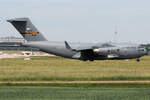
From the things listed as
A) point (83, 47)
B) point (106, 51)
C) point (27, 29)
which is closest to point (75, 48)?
A: point (83, 47)

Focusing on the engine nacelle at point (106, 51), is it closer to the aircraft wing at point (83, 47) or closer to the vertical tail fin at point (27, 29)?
the aircraft wing at point (83, 47)

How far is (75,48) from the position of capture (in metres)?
70.4

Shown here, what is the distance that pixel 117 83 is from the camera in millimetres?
33812

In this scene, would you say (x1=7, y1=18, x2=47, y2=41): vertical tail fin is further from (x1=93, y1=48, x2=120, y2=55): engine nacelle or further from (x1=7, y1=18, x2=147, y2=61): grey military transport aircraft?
(x1=93, y1=48, x2=120, y2=55): engine nacelle

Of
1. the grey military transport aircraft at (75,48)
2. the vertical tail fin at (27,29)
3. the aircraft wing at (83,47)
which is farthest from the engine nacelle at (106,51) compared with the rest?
the vertical tail fin at (27,29)

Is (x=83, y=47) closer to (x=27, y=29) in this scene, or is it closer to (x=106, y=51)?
(x=106, y=51)

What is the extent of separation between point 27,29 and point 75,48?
8.28m

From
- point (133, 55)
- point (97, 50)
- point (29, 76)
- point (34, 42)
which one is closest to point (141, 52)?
point (133, 55)

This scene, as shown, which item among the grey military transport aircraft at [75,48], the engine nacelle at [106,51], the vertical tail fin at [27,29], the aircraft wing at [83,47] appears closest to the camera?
the aircraft wing at [83,47]

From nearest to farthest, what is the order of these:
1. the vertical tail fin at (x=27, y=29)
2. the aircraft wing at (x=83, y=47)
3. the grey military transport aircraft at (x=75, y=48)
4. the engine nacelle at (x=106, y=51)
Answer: the aircraft wing at (x=83, y=47) < the engine nacelle at (x=106, y=51) < the grey military transport aircraft at (x=75, y=48) < the vertical tail fin at (x=27, y=29)

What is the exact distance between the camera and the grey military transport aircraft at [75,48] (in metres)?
69.4

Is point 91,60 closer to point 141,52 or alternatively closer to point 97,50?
point 97,50

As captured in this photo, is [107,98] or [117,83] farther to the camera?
[117,83]

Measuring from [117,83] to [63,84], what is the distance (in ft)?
12.9
